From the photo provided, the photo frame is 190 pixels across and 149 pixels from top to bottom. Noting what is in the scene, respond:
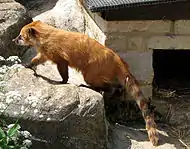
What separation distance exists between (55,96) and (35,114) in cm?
30

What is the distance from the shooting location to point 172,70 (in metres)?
7.73

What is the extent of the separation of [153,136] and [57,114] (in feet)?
3.87

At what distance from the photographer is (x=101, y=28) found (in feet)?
21.0

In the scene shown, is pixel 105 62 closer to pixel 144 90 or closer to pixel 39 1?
pixel 144 90

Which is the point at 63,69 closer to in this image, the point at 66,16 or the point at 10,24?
the point at 10,24

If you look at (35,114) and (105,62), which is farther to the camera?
(105,62)

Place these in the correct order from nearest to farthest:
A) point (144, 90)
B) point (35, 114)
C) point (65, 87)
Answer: point (35, 114) → point (65, 87) → point (144, 90)

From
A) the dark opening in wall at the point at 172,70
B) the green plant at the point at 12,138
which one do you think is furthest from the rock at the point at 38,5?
the green plant at the point at 12,138

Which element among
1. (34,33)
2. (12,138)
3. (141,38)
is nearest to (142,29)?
(141,38)

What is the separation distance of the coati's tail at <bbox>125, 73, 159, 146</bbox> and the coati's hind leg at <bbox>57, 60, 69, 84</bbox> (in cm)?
67

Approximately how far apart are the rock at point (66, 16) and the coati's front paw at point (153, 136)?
1981mm

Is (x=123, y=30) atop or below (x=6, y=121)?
atop

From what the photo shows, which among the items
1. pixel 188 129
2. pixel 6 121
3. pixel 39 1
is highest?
pixel 39 1

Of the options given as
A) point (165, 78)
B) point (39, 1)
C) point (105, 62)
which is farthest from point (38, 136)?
point (39, 1)
